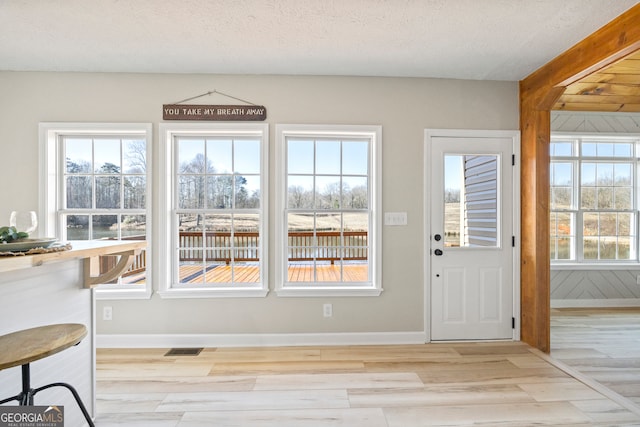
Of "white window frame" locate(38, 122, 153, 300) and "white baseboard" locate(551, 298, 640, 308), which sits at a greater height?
"white window frame" locate(38, 122, 153, 300)

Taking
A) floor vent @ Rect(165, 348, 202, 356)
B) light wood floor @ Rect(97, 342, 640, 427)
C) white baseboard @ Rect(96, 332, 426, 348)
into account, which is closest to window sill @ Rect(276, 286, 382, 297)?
white baseboard @ Rect(96, 332, 426, 348)

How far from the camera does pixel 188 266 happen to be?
3.04 meters

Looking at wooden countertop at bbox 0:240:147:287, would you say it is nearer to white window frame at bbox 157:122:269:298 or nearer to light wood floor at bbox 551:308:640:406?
white window frame at bbox 157:122:269:298

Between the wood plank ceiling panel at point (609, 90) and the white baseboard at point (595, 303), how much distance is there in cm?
251

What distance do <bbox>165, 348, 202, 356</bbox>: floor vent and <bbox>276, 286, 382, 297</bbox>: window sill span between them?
0.90m

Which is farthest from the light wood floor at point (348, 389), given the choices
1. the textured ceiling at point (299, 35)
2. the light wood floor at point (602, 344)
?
the textured ceiling at point (299, 35)

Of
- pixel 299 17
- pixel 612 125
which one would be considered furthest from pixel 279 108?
pixel 612 125

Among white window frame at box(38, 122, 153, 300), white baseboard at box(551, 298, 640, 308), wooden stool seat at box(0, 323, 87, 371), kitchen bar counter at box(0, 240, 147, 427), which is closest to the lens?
wooden stool seat at box(0, 323, 87, 371)

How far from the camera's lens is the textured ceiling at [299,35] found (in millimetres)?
1971

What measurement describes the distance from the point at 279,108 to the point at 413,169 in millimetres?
1455

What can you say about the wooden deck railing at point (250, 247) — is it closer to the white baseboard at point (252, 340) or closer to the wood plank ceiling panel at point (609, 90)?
the white baseboard at point (252, 340)

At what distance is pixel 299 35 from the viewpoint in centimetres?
228

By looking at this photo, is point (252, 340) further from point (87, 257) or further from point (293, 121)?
point (293, 121)

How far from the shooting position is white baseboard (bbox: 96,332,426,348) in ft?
9.39
